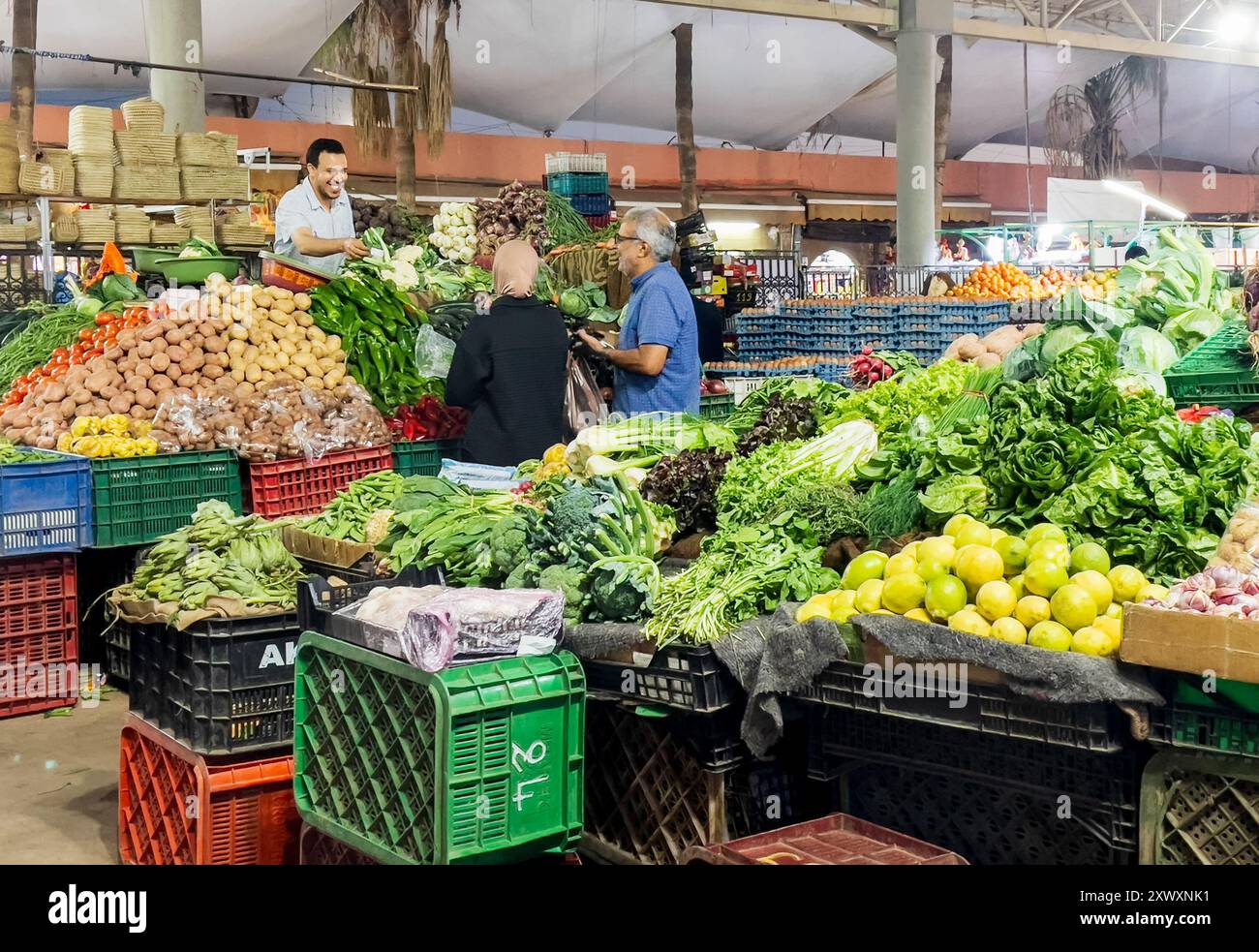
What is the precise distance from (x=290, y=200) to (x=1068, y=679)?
5.68m

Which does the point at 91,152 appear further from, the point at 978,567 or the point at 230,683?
the point at 978,567

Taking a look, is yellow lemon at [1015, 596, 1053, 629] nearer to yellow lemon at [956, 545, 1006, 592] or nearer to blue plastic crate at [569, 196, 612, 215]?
yellow lemon at [956, 545, 1006, 592]

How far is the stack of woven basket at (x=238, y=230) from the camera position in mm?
11281

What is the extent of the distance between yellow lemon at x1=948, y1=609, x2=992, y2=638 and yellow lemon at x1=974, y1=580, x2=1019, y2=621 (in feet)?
0.08

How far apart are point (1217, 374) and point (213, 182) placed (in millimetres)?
8531

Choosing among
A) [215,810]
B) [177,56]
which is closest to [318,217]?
[215,810]

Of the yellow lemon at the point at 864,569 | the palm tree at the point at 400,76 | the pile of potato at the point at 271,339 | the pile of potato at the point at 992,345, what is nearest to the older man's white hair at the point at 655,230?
the pile of potato at the point at 992,345

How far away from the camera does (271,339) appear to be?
22.4 ft

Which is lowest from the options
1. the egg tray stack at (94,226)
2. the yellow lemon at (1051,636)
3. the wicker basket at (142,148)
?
the yellow lemon at (1051,636)

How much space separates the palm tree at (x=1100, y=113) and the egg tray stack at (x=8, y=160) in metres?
18.2

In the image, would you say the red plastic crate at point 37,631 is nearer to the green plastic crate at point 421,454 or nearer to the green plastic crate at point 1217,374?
the green plastic crate at point 421,454

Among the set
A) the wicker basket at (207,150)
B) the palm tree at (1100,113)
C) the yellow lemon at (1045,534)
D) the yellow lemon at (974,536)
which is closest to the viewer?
the yellow lemon at (1045,534)

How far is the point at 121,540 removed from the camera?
5.79 metres

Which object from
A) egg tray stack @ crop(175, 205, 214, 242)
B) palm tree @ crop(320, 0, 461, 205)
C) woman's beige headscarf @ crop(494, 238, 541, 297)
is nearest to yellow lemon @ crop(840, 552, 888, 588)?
woman's beige headscarf @ crop(494, 238, 541, 297)
